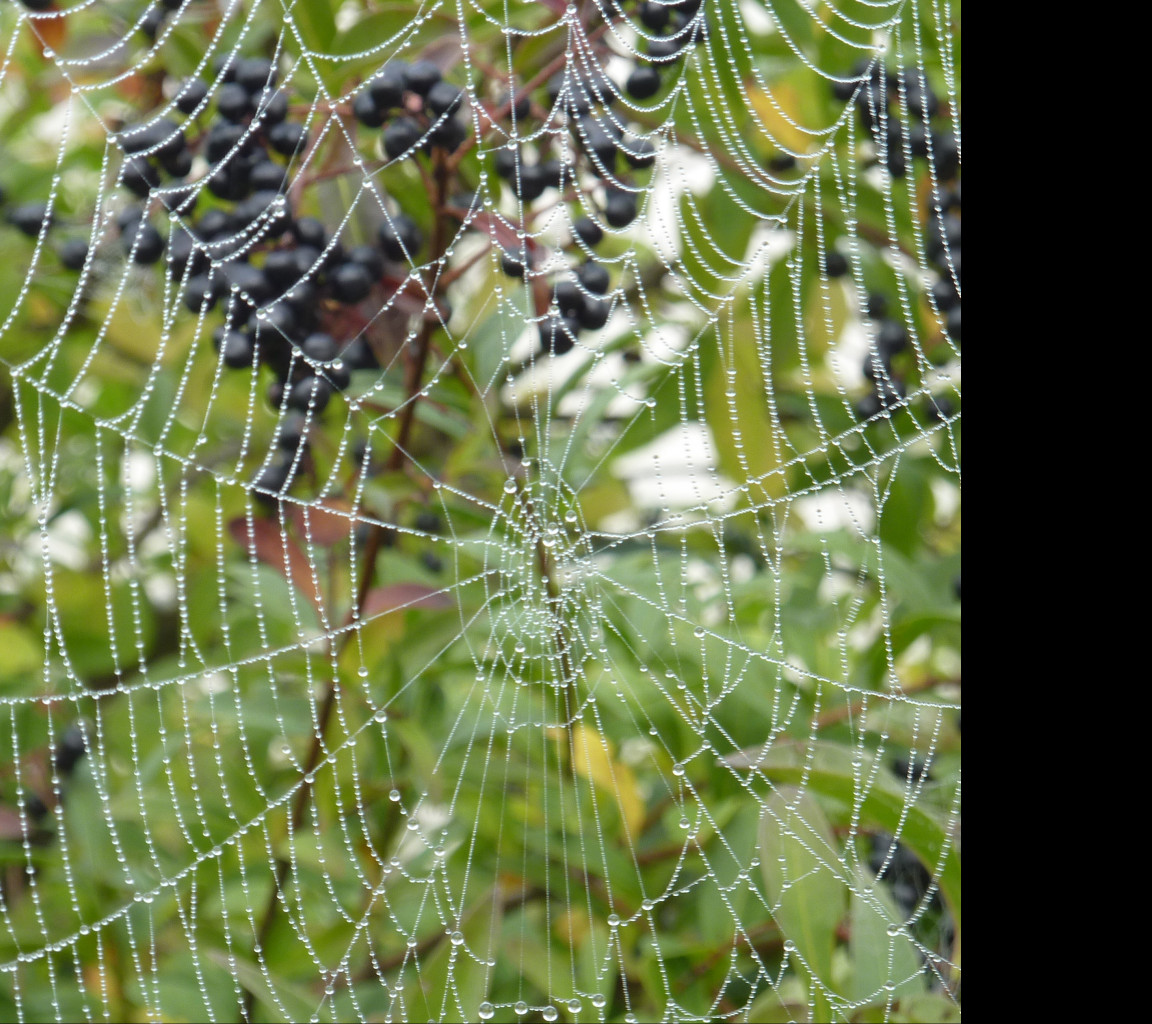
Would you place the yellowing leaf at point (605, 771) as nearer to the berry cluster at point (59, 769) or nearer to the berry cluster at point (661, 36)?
the berry cluster at point (59, 769)

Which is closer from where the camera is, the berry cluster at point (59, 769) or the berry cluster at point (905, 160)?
the berry cluster at point (905, 160)

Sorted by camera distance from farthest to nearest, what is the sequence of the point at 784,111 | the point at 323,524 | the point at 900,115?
the point at 784,111
the point at 900,115
the point at 323,524

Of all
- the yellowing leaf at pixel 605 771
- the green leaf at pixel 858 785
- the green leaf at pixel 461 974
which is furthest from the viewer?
the yellowing leaf at pixel 605 771

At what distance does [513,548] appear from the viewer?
5.11ft

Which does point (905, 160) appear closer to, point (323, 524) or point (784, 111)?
point (784, 111)

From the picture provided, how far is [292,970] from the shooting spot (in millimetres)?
1439

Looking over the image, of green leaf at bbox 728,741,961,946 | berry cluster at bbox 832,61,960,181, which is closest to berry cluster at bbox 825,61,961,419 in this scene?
berry cluster at bbox 832,61,960,181

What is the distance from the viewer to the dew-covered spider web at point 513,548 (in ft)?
4.34

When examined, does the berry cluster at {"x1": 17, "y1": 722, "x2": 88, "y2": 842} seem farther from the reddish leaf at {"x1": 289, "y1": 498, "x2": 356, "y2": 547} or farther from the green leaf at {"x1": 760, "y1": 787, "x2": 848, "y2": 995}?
the green leaf at {"x1": 760, "y1": 787, "x2": 848, "y2": 995}

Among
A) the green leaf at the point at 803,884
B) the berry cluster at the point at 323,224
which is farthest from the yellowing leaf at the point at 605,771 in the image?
the berry cluster at the point at 323,224

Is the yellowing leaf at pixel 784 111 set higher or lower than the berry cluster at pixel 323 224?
higher

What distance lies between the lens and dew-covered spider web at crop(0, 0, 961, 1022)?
1.32 meters

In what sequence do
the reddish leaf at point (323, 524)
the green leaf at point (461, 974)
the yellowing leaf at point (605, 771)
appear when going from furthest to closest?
1. the yellowing leaf at point (605, 771)
2. the reddish leaf at point (323, 524)
3. the green leaf at point (461, 974)

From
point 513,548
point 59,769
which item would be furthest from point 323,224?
point 59,769
